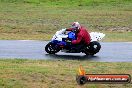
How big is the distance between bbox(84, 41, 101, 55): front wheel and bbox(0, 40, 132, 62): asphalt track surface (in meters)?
0.17

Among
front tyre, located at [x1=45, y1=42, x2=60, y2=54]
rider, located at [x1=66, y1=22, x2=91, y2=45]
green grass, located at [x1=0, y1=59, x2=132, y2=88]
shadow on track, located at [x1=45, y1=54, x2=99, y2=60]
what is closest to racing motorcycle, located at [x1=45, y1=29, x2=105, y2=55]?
front tyre, located at [x1=45, y1=42, x2=60, y2=54]

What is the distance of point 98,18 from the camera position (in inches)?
1523

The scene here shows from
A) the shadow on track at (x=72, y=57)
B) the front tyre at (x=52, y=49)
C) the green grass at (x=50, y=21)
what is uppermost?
the front tyre at (x=52, y=49)

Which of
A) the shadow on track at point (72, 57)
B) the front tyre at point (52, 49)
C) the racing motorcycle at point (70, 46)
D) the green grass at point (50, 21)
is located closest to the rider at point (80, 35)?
the racing motorcycle at point (70, 46)

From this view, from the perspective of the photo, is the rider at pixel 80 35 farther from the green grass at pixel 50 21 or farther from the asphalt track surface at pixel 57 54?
the green grass at pixel 50 21

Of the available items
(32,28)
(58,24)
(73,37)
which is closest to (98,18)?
(58,24)

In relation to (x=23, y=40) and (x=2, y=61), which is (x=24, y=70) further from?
(x=23, y=40)

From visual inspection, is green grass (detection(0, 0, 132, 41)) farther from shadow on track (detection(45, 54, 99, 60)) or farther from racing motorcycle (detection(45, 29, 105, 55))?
shadow on track (detection(45, 54, 99, 60))

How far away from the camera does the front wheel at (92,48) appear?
67.4 ft

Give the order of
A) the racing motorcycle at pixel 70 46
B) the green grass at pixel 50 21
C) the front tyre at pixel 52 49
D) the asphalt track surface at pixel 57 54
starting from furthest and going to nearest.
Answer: the green grass at pixel 50 21, the front tyre at pixel 52 49, the racing motorcycle at pixel 70 46, the asphalt track surface at pixel 57 54

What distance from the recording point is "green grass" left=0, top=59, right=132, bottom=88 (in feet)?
45.4

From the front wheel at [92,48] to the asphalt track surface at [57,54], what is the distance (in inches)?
6.7

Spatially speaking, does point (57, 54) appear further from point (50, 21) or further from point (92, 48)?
point (50, 21)

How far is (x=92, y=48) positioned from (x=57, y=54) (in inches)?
56.9
